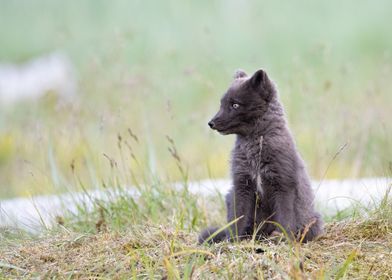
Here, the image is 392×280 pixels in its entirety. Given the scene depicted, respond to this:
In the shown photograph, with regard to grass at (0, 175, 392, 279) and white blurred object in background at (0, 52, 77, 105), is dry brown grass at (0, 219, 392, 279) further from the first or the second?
white blurred object in background at (0, 52, 77, 105)

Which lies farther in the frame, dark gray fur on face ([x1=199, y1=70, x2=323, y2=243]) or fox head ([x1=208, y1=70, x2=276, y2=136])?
fox head ([x1=208, y1=70, x2=276, y2=136])

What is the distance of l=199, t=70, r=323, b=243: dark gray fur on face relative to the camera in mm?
4445

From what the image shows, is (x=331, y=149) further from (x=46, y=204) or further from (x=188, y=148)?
(x=46, y=204)

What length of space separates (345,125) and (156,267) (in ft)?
11.4

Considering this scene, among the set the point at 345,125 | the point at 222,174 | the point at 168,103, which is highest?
the point at 168,103

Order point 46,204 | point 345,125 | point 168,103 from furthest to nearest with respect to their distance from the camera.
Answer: point 345,125, point 46,204, point 168,103

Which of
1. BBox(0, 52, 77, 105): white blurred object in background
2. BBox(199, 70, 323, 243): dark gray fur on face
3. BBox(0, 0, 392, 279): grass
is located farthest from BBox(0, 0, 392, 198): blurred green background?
BBox(199, 70, 323, 243): dark gray fur on face

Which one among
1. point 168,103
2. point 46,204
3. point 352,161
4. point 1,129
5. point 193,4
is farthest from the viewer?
point 193,4

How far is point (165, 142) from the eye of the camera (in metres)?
8.05

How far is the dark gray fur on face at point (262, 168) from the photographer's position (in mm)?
4445

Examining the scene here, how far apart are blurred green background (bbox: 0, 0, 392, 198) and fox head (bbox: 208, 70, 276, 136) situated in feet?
2.45

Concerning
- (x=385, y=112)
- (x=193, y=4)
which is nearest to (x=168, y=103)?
(x=385, y=112)

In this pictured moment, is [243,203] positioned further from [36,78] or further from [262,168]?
[36,78]

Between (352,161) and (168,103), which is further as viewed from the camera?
(352,161)
